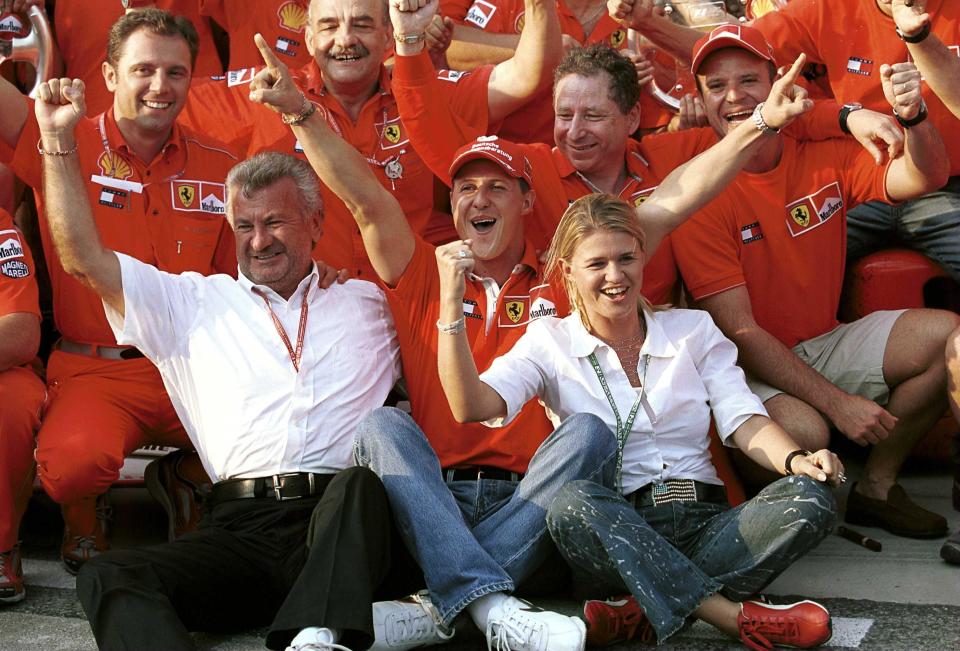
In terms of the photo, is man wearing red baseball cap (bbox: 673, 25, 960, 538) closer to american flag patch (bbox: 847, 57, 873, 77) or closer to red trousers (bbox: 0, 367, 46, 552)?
A: american flag patch (bbox: 847, 57, 873, 77)

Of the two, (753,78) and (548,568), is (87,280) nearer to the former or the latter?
(548,568)

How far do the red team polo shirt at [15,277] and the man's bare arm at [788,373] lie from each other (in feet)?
7.96

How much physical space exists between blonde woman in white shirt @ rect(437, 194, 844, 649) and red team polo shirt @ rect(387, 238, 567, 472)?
0.21 m

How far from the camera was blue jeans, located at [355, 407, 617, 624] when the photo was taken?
364 centimetres

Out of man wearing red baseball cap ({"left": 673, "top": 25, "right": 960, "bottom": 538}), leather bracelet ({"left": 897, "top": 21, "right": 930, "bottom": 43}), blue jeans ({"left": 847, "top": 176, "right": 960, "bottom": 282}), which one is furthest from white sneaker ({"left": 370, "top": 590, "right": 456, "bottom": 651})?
blue jeans ({"left": 847, "top": 176, "right": 960, "bottom": 282})

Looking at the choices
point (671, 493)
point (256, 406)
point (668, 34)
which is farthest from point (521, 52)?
point (671, 493)

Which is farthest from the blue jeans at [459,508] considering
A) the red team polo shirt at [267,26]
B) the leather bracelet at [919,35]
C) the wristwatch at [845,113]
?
the red team polo shirt at [267,26]

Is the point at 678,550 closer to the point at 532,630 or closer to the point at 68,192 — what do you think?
the point at 532,630

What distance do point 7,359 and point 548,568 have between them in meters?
2.09

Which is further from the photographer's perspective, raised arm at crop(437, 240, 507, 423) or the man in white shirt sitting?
raised arm at crop(437, 240, 507, 423)

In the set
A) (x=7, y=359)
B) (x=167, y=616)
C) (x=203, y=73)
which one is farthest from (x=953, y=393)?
(x=203, y=73)

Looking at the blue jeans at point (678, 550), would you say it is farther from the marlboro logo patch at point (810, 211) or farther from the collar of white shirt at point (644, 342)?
the marlboro logo patch at point (810, 211)

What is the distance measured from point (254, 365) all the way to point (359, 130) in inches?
57.1

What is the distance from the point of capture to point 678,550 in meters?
3.75
